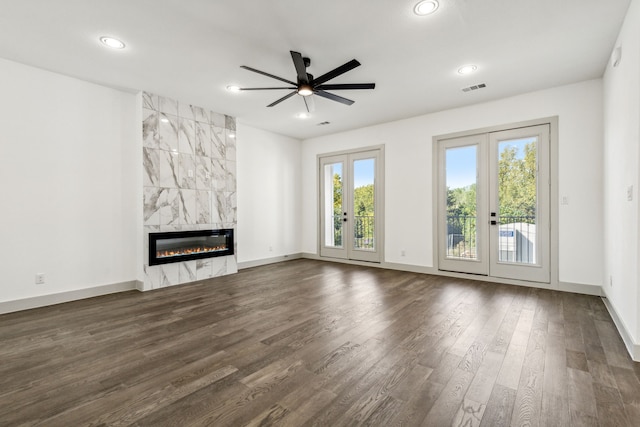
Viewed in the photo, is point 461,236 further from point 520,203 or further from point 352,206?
point 352,206

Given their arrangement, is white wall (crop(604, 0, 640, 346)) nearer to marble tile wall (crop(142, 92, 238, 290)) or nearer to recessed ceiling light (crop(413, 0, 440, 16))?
recessed ceiling light (crop(413, 0, 440, 16))

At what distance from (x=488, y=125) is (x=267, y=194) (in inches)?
175

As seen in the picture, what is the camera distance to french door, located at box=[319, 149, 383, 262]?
6250 mm

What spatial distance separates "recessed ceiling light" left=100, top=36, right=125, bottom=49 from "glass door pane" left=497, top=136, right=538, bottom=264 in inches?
210

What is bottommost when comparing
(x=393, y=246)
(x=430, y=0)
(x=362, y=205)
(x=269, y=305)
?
(x=269, y=305)

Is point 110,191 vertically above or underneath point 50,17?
underneath

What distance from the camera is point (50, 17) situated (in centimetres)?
274

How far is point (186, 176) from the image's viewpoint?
16.6ft

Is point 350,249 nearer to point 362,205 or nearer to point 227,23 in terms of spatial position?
point 362,205

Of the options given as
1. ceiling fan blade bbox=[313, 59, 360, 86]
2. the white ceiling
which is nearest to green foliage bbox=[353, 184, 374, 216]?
the white ceiling

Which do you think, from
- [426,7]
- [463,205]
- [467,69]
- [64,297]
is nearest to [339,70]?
[426,7]

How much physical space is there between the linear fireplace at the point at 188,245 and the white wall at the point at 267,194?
52 cm

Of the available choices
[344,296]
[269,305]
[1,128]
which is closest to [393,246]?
[344,296]

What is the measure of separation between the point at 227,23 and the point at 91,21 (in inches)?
49.9
